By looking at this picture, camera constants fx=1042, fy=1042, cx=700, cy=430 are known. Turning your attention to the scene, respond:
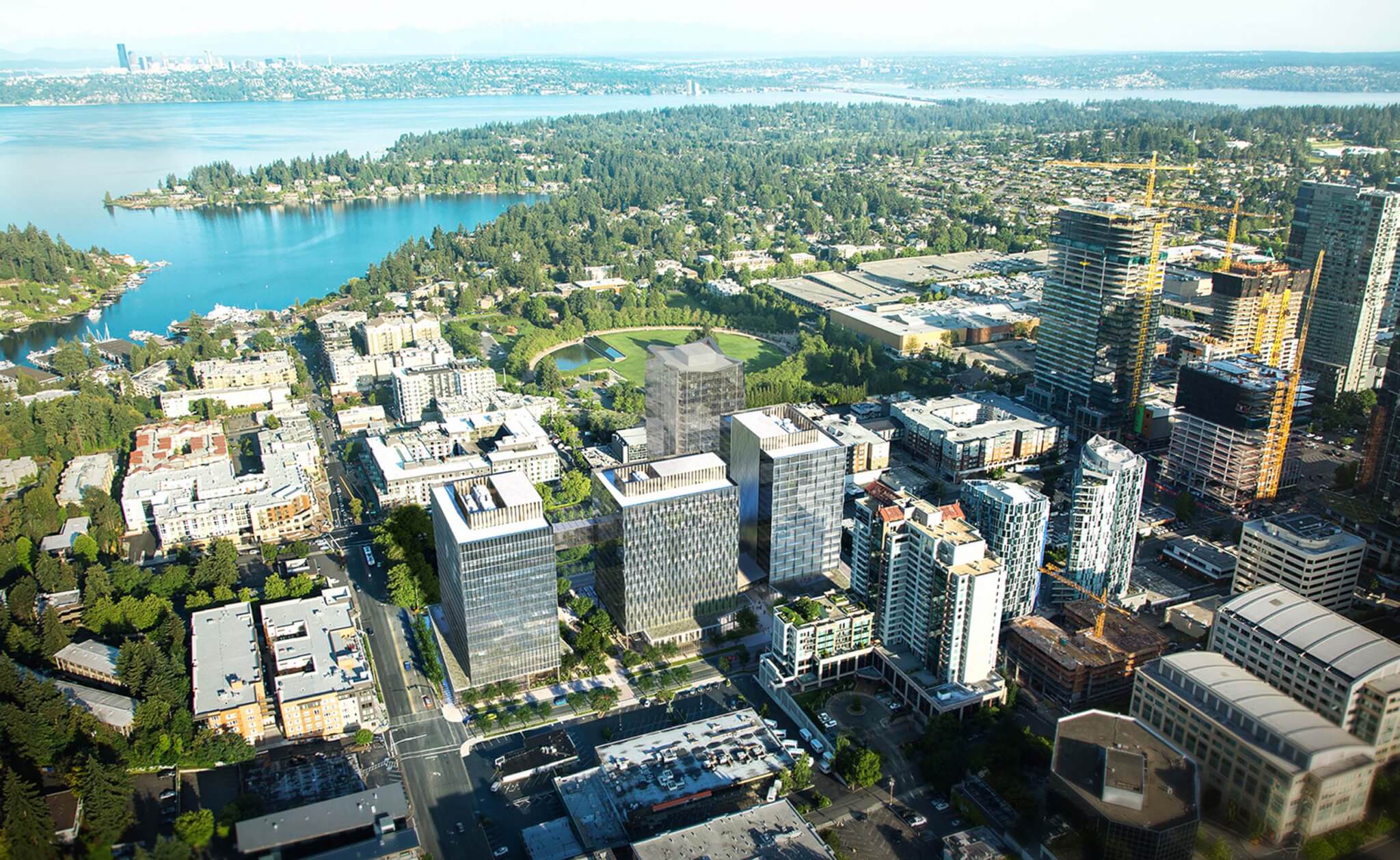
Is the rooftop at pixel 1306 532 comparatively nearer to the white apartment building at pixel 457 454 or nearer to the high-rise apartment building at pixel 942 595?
the high-rise apartment building at pixel 942 595

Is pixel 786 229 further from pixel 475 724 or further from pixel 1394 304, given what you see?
pixel 475 724

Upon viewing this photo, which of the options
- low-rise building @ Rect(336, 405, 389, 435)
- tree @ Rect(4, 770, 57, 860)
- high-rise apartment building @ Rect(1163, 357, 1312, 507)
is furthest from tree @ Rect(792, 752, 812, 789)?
low-rise building @ Rect(336, 405, 389, 435)

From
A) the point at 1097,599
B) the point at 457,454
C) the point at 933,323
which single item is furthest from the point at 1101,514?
the point at 933,323

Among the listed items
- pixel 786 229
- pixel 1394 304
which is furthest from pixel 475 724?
pixel 786 229

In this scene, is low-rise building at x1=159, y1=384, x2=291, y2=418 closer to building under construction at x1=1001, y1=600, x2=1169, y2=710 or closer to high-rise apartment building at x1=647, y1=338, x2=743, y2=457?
high-rise apartment building at x1=647, y1=338, x2=743, y2=457

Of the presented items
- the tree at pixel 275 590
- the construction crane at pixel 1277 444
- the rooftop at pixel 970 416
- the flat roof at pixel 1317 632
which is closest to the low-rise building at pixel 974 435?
the rooftop at pixel 970 416

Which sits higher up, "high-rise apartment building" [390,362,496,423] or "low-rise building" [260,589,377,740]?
"high-rise apartment building" [390,362,496,423]

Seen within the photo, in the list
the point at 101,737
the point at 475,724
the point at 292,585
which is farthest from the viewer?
the point at 292,585
